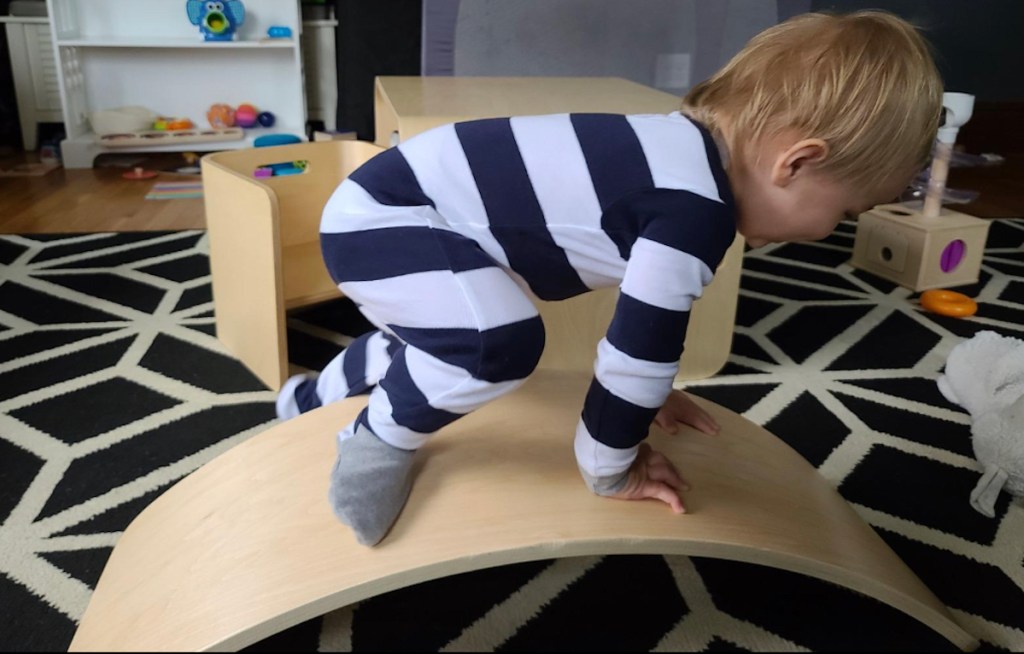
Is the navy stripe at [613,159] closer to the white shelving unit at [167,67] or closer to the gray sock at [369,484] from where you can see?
the gray sock at [369,484]

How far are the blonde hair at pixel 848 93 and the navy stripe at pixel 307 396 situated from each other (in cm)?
66

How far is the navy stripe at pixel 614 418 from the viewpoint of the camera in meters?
0.74

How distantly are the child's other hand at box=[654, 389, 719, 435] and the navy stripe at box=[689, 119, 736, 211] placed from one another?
301 millimetres

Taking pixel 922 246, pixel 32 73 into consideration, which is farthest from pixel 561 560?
pixel 32 73

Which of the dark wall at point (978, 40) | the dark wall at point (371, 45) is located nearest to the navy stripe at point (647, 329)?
the dark wall at point (371, 45)

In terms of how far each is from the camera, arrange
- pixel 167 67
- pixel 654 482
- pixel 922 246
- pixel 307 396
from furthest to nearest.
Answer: pixel 167 67
pixel 922 246
pixel 307 396
pixel 654 482

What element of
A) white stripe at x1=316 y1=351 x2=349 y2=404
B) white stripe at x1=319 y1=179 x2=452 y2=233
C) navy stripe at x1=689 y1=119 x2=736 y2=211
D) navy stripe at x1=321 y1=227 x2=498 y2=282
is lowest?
white stripe at x1=316 y1=351 x2=349 y2=404

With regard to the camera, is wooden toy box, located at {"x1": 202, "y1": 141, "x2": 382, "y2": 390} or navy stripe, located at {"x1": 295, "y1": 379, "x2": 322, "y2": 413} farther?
wooden toy box, located at {"x1": 202, "y1": 141, "x2": 382, "y2": 390}

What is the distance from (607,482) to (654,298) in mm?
190

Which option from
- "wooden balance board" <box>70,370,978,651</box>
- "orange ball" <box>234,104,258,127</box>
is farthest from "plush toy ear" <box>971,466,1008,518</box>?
"orange ball" <box>234,104,258,127</box>

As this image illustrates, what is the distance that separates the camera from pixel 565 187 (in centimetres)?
78

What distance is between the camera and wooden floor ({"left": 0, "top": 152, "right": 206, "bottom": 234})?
2.14m

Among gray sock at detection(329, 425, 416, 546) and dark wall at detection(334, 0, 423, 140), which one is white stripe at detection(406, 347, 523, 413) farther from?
dark wall at detection(334, 0, 423, 140)

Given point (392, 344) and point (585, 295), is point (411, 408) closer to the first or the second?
point (392, 344)
